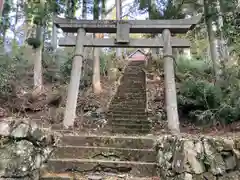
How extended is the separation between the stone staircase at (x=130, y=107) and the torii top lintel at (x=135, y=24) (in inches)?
105

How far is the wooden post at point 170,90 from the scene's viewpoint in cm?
718

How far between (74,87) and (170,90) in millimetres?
2786

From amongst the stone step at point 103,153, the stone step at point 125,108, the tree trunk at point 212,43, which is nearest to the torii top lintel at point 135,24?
the tree trunk at point 212,43

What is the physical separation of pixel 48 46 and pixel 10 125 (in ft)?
41.8

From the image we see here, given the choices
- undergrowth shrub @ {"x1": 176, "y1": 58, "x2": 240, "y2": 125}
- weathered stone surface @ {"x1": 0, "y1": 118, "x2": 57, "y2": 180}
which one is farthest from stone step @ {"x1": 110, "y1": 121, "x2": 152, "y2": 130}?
weathered stone surface @ {"x1": 0, "y1": 118, "x2": 57, "y2": 180}

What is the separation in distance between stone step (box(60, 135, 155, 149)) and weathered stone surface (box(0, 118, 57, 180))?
4.97 feet

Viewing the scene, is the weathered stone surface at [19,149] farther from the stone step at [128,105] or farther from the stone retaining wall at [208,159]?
the stone step at [128,105]

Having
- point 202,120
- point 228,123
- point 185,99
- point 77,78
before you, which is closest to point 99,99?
point 77,78

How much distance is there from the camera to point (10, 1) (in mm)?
13281

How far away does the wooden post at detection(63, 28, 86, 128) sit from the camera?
7391 mm

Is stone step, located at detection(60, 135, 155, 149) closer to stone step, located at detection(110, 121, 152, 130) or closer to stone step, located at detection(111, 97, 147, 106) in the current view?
stone step, located at detection(110, 121, 152, 130)

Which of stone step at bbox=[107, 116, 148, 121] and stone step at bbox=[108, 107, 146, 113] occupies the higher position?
stone step at bbox=[108, 107, 146, 113]

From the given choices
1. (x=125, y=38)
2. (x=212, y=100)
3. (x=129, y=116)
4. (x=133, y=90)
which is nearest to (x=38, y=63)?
(x=133, y=90)

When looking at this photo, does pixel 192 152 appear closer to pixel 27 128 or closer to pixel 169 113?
pixel 27 128
